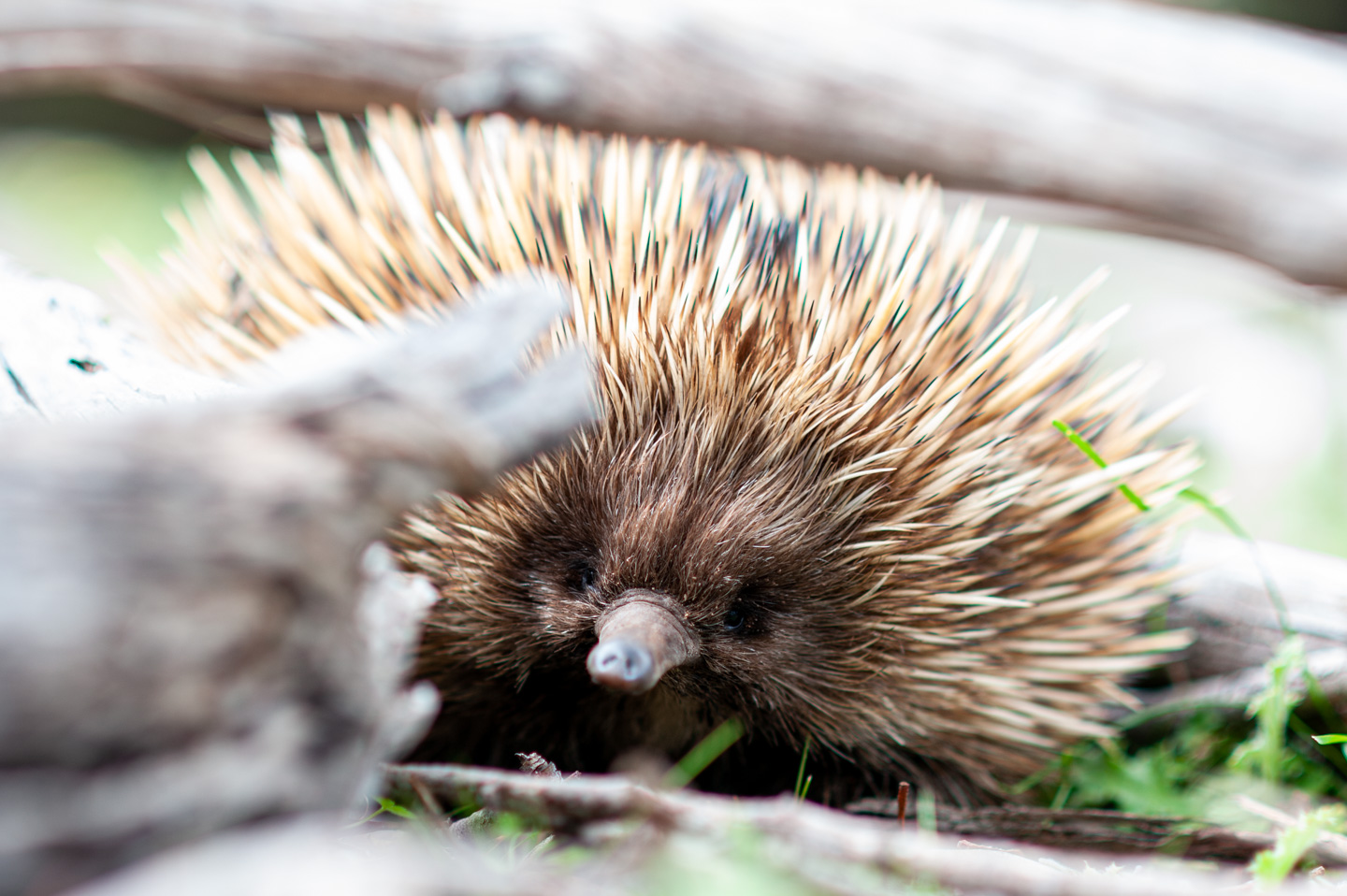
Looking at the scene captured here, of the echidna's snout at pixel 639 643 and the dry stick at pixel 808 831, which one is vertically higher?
the echidna's snout at pixel 639 643

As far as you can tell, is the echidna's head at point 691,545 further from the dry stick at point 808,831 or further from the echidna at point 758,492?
the dry stick at point 808,831

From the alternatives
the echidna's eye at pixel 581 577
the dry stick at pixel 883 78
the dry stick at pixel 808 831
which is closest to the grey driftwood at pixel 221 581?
the dry stick at pixel 808 831

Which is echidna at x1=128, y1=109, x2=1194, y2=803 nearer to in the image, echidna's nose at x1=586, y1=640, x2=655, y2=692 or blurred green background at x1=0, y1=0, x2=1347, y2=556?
echidna's nose at x1=586, y1=640, x2=655, y2=692

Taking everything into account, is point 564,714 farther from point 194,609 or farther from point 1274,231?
point 1274,231

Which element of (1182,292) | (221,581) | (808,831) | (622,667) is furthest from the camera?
(1182,292)

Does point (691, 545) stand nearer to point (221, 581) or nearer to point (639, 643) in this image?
point (639, 643)

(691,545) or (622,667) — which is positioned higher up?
(691,545)

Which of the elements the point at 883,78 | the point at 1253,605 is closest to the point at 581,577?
the point at 1253,605
